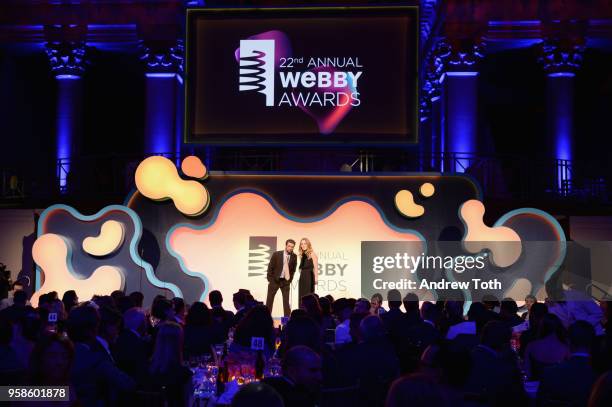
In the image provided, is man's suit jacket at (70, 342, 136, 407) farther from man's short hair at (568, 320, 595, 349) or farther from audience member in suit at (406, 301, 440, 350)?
audience member in suit at (406, 301, 440, 350)

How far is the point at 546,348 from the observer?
8273mm

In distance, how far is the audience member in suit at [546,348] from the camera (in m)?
8.23

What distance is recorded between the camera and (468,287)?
56.4 feet

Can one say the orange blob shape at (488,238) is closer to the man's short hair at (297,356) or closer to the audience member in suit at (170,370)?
the audience member in suit at (170,370)

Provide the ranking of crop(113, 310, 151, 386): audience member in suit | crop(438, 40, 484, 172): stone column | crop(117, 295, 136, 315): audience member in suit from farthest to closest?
crop(438, 40, 484, 172): stone column < crop(117, 295, 136, 315): audience member in suit < crop(113, 310, 151, 386): audience member in suit

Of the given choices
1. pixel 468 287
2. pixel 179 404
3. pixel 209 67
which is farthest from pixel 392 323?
pixel 209 67

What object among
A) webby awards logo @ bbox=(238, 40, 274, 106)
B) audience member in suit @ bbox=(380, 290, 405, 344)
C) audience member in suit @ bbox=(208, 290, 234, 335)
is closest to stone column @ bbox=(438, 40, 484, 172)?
webby awards logo @ bbox=(238, 40, 274, 106)

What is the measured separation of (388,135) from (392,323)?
30.0 feet

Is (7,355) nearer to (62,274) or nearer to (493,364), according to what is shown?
(493,364)

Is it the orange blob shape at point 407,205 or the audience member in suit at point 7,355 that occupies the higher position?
the orange blob shape at point 407,205

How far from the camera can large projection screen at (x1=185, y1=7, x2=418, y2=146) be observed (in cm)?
1878

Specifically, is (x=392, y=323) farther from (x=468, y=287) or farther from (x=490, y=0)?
(x=490, y=0)

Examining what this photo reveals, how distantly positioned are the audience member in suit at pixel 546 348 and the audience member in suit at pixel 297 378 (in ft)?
12.2

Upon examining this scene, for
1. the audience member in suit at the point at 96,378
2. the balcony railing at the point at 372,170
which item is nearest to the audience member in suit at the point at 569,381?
the audience member in suit at the point at 96,378
